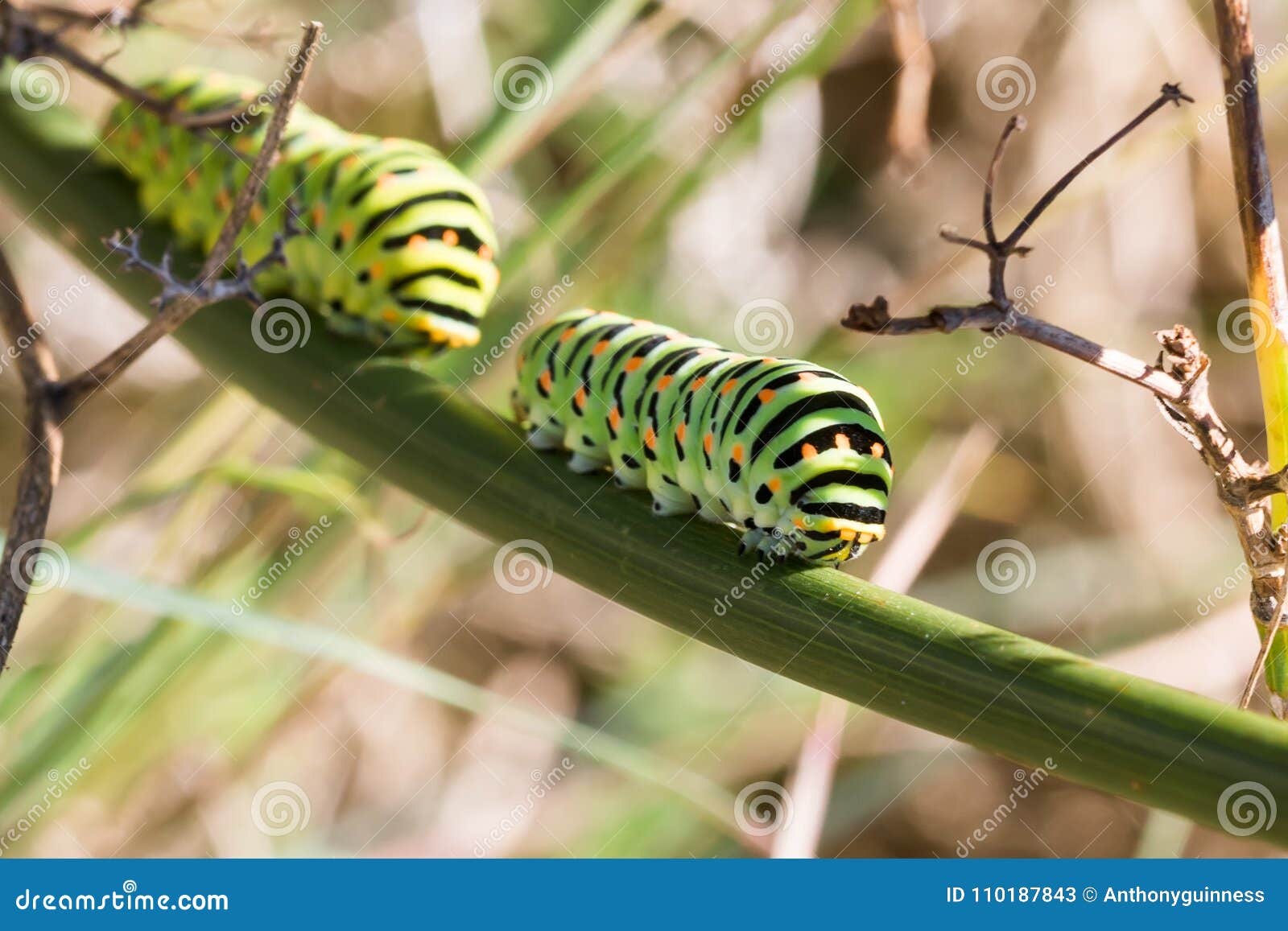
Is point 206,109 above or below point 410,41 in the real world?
below

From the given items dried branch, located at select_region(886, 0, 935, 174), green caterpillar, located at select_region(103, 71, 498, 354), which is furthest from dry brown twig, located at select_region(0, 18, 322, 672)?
dried branch, located at select_region(886, 0, 935, 174)

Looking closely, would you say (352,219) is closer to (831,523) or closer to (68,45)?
(68,45)

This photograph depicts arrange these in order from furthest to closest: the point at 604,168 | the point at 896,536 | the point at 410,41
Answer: the point at 410,41
the point at 896,536
the point at 604,168

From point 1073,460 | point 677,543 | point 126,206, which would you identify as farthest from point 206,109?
point 1073,460

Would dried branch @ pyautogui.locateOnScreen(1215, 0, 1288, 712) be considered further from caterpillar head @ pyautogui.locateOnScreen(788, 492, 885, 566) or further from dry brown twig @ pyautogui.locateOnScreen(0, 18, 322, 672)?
dry brown twig @ pyautogui.locateOnScreen(0, 18, 322, 672)

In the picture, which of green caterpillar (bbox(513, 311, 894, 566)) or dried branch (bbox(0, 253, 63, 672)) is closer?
dried branch (bbox(0, 253, 63, 672))

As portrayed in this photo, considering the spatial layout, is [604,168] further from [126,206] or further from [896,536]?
[896,536]
